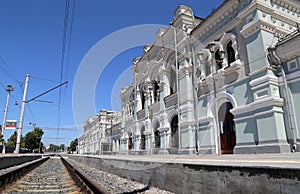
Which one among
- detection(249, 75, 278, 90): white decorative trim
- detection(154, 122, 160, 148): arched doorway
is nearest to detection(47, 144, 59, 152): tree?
detection(154, 122, 160, 148): arched doorway

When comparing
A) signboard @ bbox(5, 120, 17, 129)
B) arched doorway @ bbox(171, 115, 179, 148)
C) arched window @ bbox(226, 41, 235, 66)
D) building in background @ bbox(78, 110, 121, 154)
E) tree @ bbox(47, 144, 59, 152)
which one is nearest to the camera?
arched window @ bbox(226, 41, 235, 66)

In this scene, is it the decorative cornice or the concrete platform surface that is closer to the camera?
the concrete platform surface

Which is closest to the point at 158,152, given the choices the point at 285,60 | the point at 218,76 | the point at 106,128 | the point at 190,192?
the point at 218,76

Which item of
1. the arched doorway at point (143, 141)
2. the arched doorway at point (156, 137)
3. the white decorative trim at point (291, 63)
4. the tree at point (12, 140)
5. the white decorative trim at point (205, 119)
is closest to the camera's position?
the white decorative trim at point (291, 63)

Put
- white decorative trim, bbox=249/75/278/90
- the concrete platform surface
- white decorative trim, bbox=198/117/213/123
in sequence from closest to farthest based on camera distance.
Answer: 1. the concrete platform surface
2. white decorative trim, bbox=249/75/278/90
3. white decorative trim, bbox=198/117/213/123

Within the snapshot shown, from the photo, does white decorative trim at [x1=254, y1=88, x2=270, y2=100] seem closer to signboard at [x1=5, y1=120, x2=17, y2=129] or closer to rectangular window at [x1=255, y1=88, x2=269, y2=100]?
rectangular window at [x1=255, y1=88, x2=269, y2=100]

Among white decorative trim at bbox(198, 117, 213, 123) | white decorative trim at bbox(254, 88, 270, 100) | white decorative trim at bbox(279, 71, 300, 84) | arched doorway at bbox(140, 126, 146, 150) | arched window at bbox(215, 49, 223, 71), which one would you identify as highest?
arched window at bbox(215, 49, 223, 71)

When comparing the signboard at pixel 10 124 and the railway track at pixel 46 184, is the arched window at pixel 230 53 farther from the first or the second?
the signboard at pixel 10 124

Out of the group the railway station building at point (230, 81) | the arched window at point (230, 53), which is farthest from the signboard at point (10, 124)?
the arched window at point (230, 53)

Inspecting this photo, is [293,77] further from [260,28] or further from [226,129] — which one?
[226,129]

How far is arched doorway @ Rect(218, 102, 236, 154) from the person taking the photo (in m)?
12.2

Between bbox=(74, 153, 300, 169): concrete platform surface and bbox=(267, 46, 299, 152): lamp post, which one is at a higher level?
bbox=(267, 46, 299, 152): lamp post

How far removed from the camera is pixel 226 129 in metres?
12.7

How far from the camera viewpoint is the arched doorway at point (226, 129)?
1220 cm
